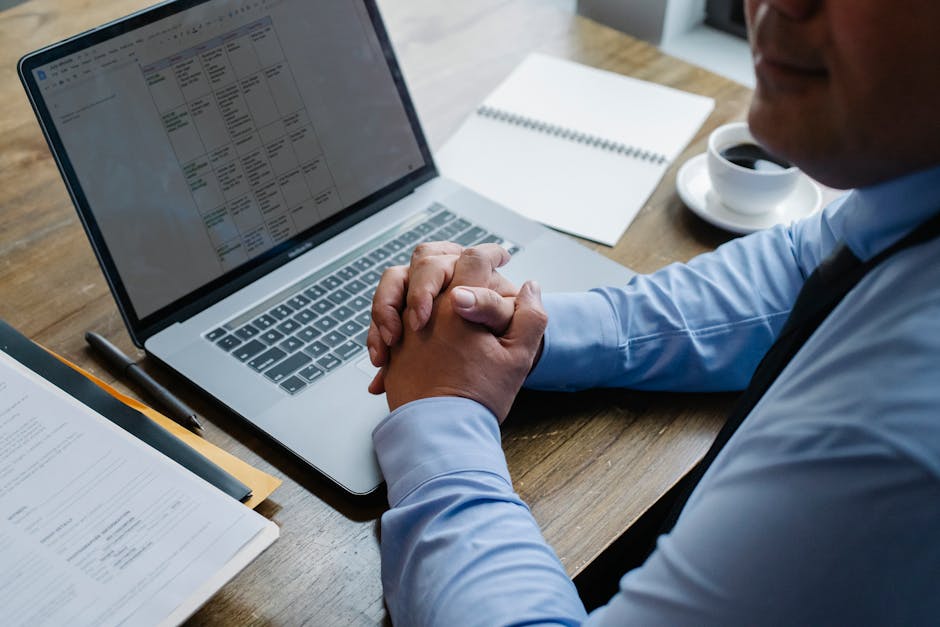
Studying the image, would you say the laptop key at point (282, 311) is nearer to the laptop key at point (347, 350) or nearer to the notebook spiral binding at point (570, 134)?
the laptop key at point (347, 350)

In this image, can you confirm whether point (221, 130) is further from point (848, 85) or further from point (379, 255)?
point (848, 85)

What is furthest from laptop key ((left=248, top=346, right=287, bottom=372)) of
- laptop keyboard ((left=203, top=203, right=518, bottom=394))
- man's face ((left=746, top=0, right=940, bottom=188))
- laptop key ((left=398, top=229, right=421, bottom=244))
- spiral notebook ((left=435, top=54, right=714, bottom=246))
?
man's face ((left=746, top=0, right=940, bottom=188))

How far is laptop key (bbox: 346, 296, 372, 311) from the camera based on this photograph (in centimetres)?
98

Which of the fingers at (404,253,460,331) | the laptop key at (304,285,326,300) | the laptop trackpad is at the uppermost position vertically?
the fingers at (404,253,460,331)

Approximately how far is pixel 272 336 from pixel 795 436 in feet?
1.83

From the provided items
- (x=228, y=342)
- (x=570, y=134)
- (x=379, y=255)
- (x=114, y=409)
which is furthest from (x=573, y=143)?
(x=114, y=409)

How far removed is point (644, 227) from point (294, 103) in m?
0.44

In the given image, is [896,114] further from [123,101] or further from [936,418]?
[123,101]

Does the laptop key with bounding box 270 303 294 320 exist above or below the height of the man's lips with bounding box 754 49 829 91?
below

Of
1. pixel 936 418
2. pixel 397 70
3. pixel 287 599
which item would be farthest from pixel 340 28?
pixel 936 418

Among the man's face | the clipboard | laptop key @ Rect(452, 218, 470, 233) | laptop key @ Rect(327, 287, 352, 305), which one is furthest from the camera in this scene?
laptop key @ Rect(452, 218, 470, 233)

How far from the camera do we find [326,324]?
3.13 feet

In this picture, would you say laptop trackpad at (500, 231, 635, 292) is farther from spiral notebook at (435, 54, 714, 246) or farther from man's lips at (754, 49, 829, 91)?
man's lips at (754, 49, 829, 91)

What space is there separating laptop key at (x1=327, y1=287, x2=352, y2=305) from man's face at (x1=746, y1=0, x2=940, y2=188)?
1.60 ft
